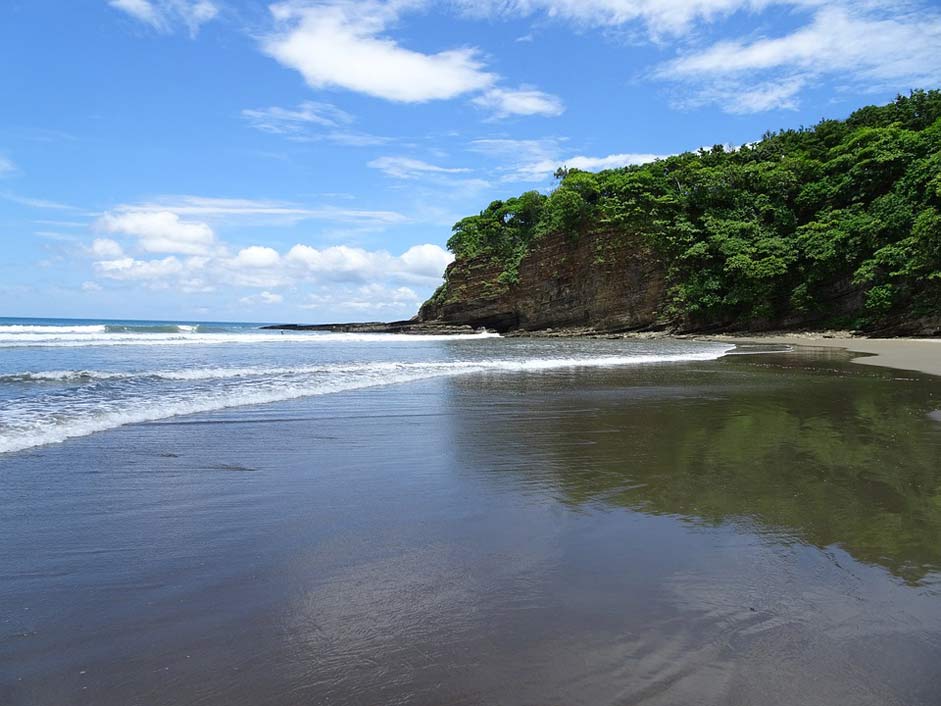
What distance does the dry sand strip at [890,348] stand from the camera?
53.1 ft

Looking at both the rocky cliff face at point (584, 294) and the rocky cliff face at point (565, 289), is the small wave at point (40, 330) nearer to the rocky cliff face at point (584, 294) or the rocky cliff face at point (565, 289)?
the rocky cliff face at point (584, 294)

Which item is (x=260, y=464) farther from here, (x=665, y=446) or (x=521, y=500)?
(x=665, y=446)

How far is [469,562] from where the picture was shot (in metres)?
3.40

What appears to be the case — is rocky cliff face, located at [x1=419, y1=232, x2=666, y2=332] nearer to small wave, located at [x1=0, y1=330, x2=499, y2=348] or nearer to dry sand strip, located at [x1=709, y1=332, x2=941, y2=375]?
small wave, located at [x1=0, y1=330, x2=499, y2=348]

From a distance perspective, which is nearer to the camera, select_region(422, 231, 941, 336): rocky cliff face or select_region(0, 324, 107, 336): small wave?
select_region(422, 231, 941, 336): rocky cliff face

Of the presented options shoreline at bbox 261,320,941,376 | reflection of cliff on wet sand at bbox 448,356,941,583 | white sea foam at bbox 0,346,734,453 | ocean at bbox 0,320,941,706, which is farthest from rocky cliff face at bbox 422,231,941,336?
ocean at bbox 0,320,941,706

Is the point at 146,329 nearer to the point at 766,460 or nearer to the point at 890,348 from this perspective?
the point at 890,348

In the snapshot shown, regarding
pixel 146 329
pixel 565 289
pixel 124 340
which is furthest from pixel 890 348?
pixel 146 329

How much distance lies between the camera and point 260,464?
18.9 feet

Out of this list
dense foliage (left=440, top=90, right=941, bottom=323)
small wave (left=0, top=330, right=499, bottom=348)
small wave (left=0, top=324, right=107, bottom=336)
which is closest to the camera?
small wave (left=0, top=330, right=499, bottom=348)

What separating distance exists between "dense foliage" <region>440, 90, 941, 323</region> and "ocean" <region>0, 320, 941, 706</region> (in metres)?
26.5

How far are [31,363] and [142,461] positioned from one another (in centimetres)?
1316

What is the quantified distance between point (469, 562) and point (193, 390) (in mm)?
8883

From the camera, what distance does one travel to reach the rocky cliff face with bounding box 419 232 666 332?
4259 cm
